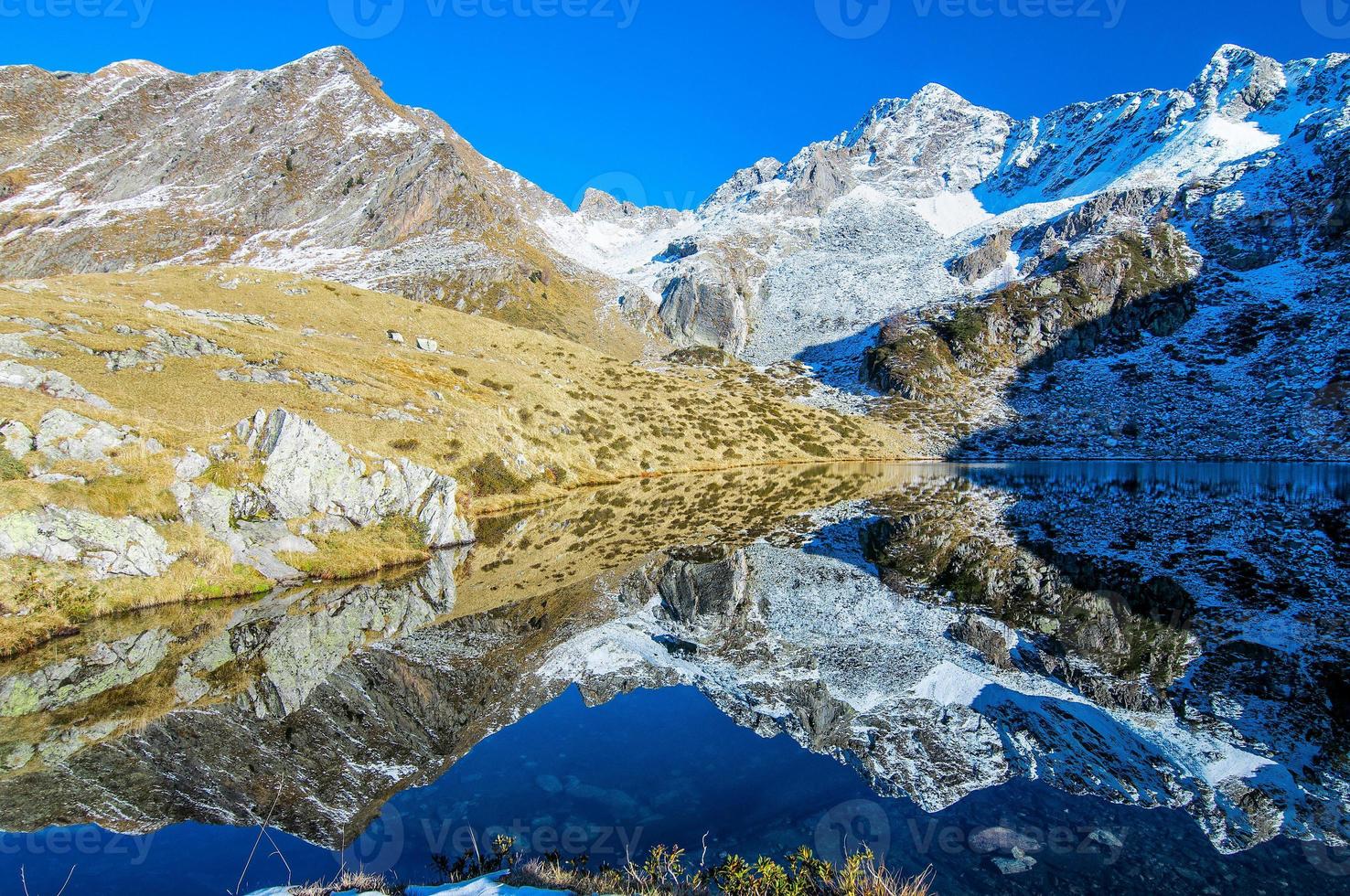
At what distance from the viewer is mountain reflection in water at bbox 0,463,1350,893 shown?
10938 millimetres

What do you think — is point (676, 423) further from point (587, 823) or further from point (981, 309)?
point (981, 309)

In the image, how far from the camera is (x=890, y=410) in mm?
143625

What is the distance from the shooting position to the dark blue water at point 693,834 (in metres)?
9.87

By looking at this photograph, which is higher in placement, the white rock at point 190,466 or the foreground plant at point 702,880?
the white rock at point 190,466

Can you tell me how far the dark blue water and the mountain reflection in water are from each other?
0.06 m

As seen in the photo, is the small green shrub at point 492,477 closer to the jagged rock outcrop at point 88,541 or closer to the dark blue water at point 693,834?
the jagged rock outcrop at point 88,541

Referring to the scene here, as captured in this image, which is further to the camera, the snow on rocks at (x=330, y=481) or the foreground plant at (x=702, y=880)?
the snow on rocks at (x=330, y=481)

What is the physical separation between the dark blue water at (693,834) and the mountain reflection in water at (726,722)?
6cm

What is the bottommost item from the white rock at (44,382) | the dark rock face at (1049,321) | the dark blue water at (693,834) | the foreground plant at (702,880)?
the dark blue water at (693,834)

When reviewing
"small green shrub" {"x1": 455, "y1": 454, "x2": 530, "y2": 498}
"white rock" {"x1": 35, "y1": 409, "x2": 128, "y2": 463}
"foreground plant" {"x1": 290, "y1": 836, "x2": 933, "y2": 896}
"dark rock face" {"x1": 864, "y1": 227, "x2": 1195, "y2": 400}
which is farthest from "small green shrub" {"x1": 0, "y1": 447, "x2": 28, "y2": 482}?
"dark rock face" {"x1": 864, "y1": 227, "x2": 1195, "y2": 400}

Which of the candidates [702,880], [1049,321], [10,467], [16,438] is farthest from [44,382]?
[1049,321]

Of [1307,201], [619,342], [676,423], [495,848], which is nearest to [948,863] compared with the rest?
[495,848]

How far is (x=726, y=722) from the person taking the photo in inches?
635

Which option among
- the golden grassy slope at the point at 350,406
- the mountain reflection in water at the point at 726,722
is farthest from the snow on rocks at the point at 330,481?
the mountain reflection in water at the point at 726,722
